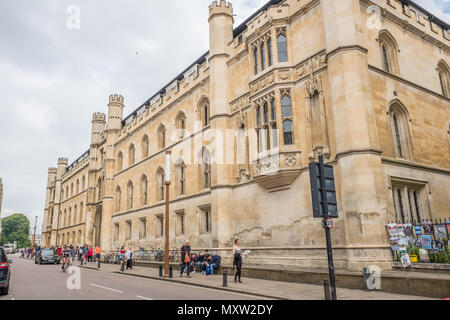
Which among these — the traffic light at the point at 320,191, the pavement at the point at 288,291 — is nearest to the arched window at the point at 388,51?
the traffic light at the point at 320,191

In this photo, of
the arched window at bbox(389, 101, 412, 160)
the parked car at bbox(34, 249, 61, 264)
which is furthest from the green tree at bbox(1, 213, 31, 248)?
the arched window at bbox(389, 101, 412, 160)

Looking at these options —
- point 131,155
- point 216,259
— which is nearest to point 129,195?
point 131,155

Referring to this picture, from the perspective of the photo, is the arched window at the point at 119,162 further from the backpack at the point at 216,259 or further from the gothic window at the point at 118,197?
the backpack at the point at 216,259

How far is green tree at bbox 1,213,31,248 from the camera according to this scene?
11259 cm

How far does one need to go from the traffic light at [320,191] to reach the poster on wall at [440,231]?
16.7 ft

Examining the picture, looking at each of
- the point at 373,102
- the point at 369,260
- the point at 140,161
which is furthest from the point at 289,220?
the point at 140,161

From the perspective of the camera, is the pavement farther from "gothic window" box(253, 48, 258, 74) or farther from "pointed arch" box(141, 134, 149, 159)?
"pointed arch" box(141, 134, 149, 159)

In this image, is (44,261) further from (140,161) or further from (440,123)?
(440,123)

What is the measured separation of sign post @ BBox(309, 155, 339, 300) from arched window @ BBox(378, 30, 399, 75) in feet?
31.9

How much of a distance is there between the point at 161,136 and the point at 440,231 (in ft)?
73.7

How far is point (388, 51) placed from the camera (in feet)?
54.9

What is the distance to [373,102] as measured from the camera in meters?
14.4

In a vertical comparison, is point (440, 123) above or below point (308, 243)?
above

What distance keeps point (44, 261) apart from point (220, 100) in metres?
25.5
